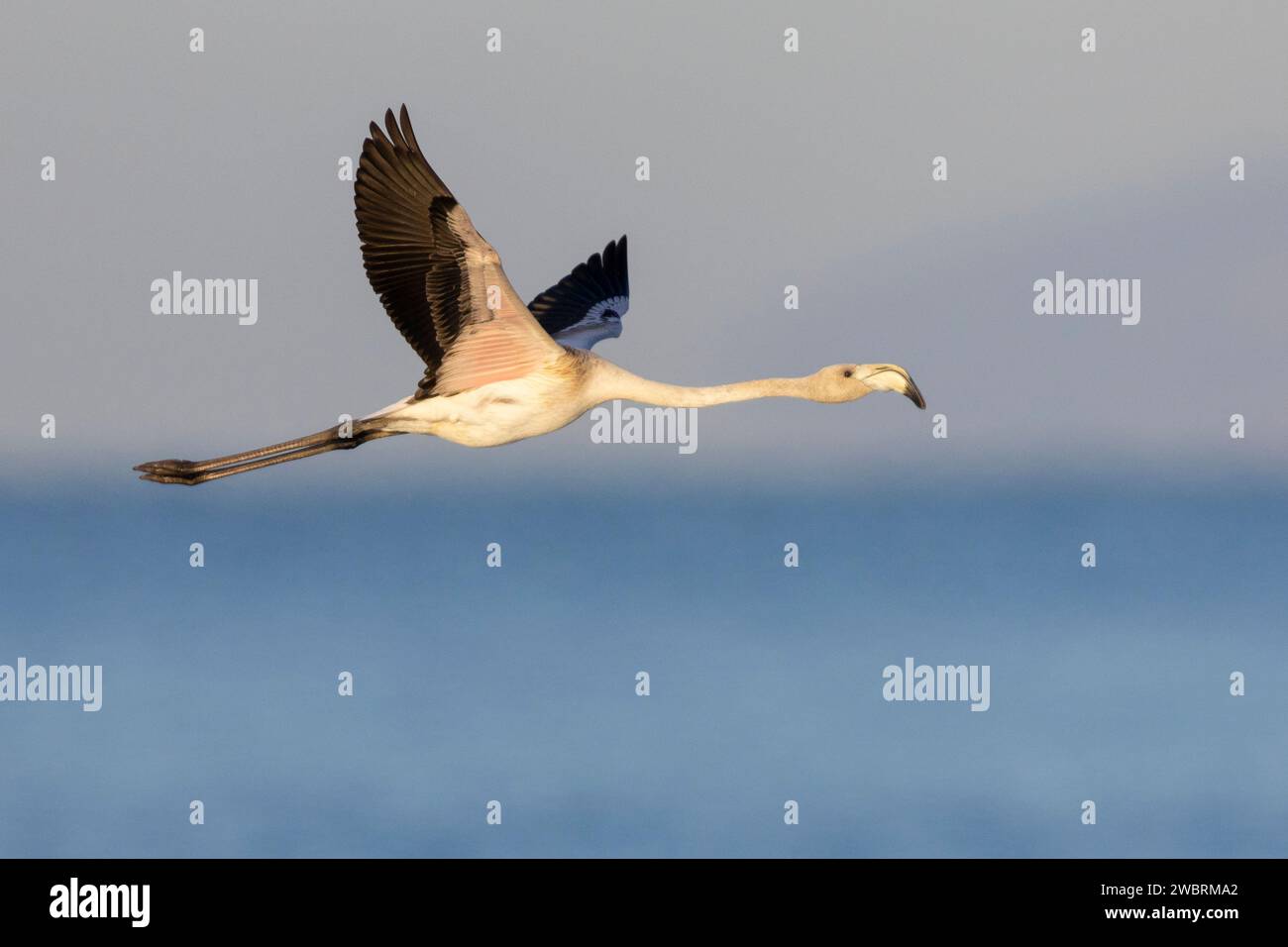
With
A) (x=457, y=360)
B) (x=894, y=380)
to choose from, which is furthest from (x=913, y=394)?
(x=457, y=360)

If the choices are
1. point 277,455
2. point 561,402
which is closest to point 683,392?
point 561,402

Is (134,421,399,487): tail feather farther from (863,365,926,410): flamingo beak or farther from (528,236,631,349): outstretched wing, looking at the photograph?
(863,365,926,410): flamingo beak

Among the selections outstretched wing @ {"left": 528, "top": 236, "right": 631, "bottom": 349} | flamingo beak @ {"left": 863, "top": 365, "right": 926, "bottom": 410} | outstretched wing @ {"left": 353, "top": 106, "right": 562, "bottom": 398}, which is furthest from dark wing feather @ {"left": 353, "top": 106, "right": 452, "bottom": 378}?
flamingo beak @ {"left": 863, "top": 365, "right": 926, "bottom": 410}

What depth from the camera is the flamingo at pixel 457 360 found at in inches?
779

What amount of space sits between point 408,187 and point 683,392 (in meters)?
3.42

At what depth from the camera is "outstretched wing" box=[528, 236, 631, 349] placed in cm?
2392

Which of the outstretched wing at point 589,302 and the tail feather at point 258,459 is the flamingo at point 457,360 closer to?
the tail feather at point 258,459

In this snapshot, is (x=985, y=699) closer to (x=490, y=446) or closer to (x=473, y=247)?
(x=490, y=446)

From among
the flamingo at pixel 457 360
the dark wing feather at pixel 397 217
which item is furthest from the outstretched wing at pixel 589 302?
the dark wing feather at pixel 397 217

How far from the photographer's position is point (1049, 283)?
27375 mm

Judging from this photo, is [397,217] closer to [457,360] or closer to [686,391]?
[457,360]

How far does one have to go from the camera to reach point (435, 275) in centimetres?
2016

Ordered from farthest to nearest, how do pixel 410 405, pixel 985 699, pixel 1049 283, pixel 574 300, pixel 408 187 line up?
1. pixel 985 699
2. pixel 1049 283
3. pixel 574 300
4. pixel 410 405
5. pixel 408 187

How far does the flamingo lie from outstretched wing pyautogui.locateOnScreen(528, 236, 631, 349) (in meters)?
2.70
